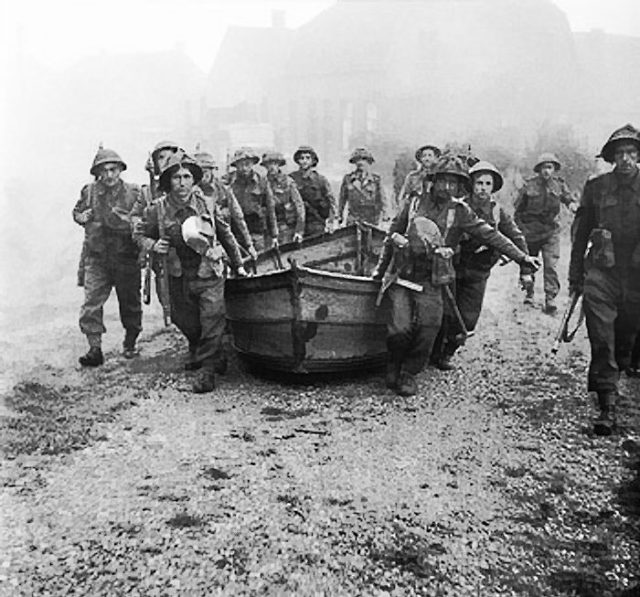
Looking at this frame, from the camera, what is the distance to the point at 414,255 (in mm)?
5988

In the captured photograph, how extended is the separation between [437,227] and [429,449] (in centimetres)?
192

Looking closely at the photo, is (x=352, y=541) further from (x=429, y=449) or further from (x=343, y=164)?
(x=343, y=164)

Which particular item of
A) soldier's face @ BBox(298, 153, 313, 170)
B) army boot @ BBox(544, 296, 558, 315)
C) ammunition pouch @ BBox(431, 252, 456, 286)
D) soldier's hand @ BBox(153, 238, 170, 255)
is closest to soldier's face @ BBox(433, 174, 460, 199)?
ammunition pouch @ BBox(431, 252, 456, 286)

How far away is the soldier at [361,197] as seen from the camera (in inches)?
429

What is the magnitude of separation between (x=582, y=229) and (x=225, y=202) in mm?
3875

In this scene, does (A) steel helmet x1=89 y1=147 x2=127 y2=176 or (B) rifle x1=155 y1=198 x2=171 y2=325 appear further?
(A) steel helmet x1=89 y1=147 x2=127 y2=176

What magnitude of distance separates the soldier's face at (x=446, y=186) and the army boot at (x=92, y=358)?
3647 millimetres

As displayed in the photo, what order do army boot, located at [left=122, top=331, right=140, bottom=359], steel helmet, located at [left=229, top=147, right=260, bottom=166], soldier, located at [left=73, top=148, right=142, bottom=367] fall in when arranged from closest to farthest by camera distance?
soldier, located at [left=73, top=148, right=142, bottom=367], army boot, located at [left=122, top=331, right=140, bottom=359], steel helmet, located at [left=229, top=147, right=260, bottom=166]

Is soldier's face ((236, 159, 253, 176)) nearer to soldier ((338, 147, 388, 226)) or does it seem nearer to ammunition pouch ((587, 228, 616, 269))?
soldier ((338, 147, 388, 226))

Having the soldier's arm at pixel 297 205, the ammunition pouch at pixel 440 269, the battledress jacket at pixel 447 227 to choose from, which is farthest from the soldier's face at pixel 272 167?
the ammunition pouch at pixel 440 269

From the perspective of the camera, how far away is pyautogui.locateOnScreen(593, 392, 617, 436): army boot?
5.12 metres

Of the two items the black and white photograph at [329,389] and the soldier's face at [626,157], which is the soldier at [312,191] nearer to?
the black and white photograph at [329,389]

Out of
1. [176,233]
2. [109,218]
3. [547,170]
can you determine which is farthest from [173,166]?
[547,170]

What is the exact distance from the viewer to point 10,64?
3660mm
